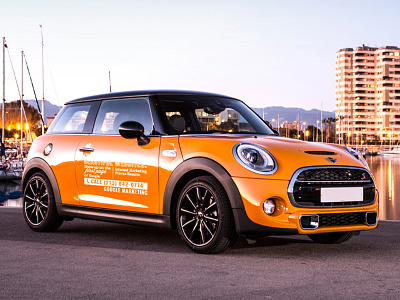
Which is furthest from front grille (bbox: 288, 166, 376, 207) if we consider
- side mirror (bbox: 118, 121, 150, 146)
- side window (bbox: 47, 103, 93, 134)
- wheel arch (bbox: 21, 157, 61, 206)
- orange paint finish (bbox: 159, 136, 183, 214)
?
wheel arch (bbox: 21, 157, 61, 206)

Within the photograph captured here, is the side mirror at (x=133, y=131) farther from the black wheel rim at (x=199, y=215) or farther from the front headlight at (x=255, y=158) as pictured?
the front headlight at (x=255, y=158)

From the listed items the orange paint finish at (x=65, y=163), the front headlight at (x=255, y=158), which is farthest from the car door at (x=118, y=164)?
the front headlight at (x=255, y=158)

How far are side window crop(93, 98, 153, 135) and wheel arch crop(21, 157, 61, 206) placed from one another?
0.88 metres

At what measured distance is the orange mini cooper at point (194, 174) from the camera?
18.6 feet

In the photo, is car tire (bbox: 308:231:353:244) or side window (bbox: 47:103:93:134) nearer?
car tire (bbox: 308:231:353:244)

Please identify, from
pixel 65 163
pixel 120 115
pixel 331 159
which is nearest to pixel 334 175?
pixel 331 159

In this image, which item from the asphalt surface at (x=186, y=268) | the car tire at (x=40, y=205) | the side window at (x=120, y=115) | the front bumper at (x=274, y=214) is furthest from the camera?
the car tire at (x=40, y=205)

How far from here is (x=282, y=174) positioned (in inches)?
222

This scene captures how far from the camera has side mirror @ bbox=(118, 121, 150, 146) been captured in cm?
652

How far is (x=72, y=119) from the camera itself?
790 cm

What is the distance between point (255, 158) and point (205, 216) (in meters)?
0.73

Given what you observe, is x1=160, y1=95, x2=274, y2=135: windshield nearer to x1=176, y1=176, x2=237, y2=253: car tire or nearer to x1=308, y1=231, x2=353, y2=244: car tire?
x1=176, y1=176, x2=237, y2=253: car tire

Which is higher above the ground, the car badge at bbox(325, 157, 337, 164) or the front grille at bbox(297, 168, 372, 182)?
the car badge at bbox(325, 157, 337, 164)

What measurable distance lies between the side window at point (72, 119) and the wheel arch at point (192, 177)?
5.89 ft
